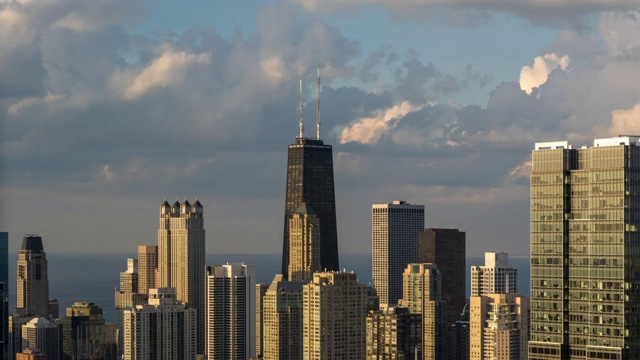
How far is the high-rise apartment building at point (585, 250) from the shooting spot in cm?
14312

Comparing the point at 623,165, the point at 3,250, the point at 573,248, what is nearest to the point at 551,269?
the point at 573,248

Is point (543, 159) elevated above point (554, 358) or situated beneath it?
elevated above

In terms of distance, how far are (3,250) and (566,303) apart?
61.7m

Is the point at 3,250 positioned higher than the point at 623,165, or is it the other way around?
the point at 623,165

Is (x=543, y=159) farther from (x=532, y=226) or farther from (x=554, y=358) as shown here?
(x=554, y=358)

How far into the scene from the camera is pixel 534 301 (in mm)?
148625

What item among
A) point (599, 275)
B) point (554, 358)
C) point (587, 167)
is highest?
point (587, 167)

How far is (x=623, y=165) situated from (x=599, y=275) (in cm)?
1187

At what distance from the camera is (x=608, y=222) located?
5679 inches

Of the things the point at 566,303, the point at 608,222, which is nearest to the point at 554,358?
the point at 566,303

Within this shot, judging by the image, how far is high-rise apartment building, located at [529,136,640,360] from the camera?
14312 cm

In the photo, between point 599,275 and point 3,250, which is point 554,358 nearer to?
point 599,275

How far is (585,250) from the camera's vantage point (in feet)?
478

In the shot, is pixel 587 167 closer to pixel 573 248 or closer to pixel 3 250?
pixel 573 248
